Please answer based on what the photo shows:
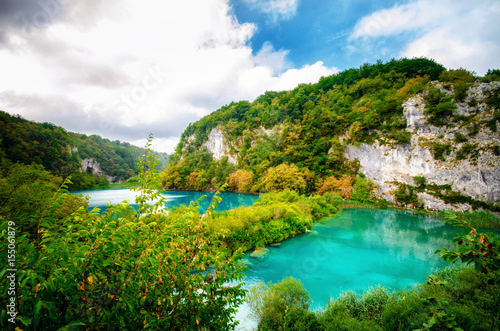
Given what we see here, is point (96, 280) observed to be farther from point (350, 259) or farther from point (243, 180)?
point (243, 180)

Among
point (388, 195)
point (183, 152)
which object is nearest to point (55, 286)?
point (388, 195)

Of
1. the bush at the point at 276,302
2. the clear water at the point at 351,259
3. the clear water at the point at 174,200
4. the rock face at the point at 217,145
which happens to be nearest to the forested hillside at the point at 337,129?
the rock face at the point at 217,145

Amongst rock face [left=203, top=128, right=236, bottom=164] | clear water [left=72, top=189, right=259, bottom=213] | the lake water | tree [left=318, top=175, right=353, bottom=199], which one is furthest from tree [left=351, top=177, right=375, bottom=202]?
rock face [left=203, top=128, right=236, bottom=164]

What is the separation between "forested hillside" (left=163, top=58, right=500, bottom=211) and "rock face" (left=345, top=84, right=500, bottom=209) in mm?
420

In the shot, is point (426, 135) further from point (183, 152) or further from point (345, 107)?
point (183, 152)

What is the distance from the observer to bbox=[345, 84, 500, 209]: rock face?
87.2 ft

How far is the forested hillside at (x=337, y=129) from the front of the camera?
32094 millimetres

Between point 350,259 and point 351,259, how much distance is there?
75 mm

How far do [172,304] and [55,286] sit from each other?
108 centimetres

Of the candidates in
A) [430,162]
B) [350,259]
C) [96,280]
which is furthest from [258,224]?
[430,162]

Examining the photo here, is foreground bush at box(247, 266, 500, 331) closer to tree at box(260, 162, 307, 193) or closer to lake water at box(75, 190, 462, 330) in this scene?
lake water at box(75, 190, 462, 330)

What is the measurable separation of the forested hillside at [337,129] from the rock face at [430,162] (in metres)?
0.42

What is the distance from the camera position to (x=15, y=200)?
207 inches

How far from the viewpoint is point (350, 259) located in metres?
13.4
